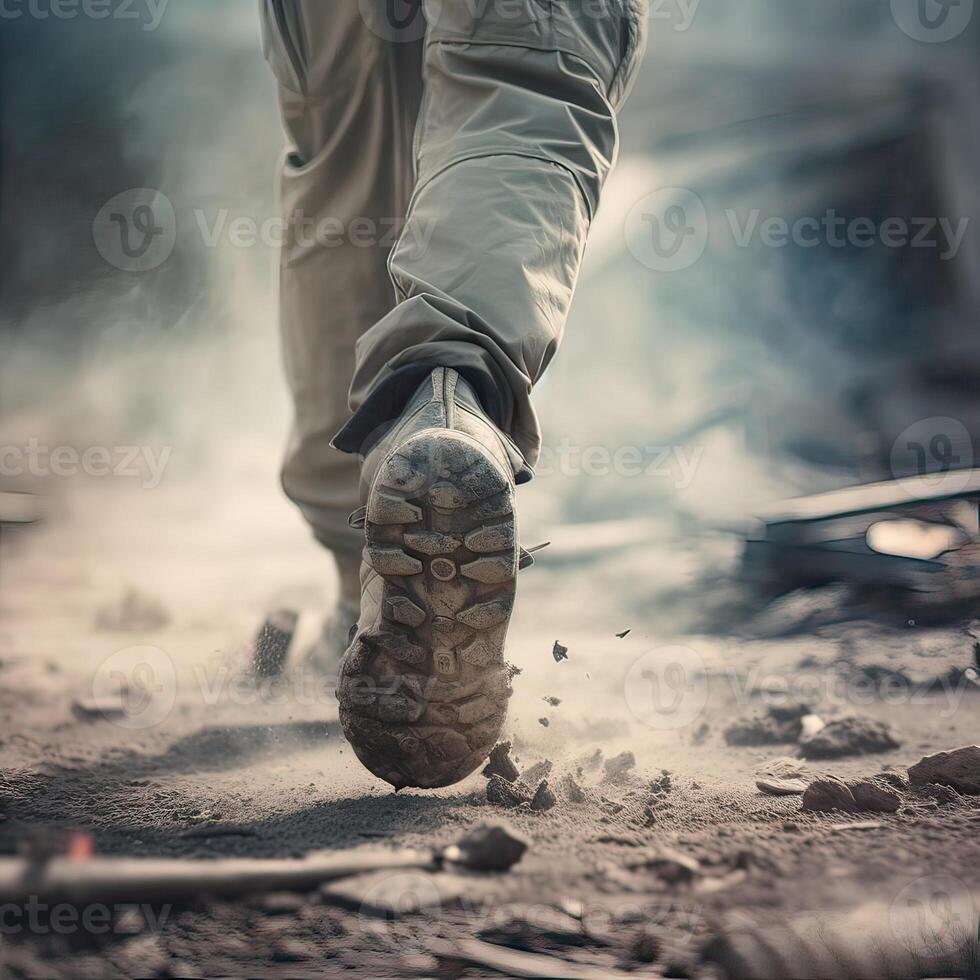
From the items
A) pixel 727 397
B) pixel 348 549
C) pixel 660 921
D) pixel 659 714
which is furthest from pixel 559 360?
pixel 660 921

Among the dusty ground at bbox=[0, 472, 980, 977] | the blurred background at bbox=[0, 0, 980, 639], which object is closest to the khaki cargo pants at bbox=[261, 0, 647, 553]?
the dusty ground at bbox=[0, 472, 980, 977]

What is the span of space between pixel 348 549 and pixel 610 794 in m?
0.91

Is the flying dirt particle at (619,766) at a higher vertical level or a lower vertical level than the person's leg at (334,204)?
lower

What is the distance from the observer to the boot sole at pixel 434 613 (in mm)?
958

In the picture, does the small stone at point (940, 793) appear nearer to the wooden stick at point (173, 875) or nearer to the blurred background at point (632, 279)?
the wooden stick at point (173, 875)

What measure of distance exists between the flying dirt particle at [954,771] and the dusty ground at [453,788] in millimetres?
80

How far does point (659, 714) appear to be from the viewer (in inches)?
67.8

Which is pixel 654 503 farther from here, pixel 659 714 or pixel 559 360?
pixel 659 714

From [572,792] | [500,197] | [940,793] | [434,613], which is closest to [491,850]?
[434,613]

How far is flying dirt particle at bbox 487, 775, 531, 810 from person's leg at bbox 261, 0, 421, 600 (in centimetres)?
89

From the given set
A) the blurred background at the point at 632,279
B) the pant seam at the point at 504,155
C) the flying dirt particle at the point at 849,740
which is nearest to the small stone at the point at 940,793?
the flying dirt particle at the point at 849,740

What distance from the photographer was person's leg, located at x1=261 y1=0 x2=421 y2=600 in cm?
163

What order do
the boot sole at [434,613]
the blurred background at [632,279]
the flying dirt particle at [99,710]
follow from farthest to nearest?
1. the blurred background at [632,279]
2. the flying dirt particle at [99,710]
3. the boot sole at [434,613]

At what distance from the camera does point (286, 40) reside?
1635mm
